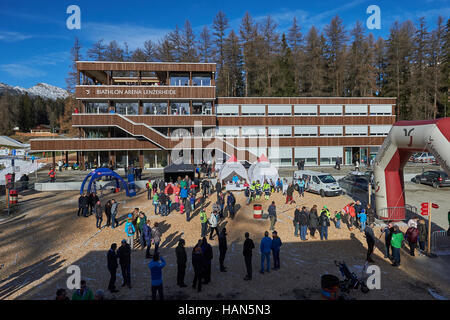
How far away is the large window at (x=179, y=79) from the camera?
37.8 metres

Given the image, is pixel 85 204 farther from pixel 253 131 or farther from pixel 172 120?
pixel 253 131

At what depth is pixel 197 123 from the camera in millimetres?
37094

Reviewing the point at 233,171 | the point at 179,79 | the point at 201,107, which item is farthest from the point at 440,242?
the point at 179,79

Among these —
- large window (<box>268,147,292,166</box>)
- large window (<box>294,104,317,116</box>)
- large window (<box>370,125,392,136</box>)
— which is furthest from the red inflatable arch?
large window (<box>370,125,392,136</box>)

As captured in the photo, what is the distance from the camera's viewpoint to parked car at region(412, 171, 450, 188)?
2400 cm

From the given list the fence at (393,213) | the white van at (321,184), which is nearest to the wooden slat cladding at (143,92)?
the white van at (321,184)

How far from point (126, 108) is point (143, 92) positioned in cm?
349

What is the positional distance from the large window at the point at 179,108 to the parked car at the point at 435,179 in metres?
28.0

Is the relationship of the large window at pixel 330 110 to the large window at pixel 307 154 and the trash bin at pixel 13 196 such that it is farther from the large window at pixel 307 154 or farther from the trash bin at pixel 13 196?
the trash bin at pixel 13 196

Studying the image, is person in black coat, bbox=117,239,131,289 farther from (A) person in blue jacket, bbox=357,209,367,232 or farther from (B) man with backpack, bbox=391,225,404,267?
(A) person in blue jacket, bbox=357,209,367,232

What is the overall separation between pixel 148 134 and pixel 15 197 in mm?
16494

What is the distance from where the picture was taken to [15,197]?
66.3 feet

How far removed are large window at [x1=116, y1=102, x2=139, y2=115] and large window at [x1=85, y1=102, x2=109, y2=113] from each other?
1.52 meters
